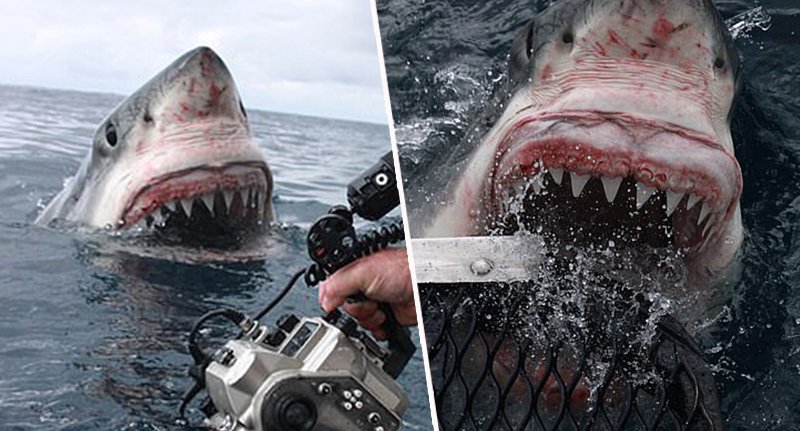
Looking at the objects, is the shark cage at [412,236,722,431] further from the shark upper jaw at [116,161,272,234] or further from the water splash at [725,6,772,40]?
the shark upper jaw at [116,161,272,234]

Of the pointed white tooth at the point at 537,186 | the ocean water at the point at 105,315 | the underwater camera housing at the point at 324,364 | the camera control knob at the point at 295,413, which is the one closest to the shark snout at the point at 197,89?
the ocean water at the point at 105,315

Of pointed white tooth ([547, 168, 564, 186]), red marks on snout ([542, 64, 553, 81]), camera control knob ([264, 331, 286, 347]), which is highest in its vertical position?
red marks on snout ([542, 64, 553, 81])

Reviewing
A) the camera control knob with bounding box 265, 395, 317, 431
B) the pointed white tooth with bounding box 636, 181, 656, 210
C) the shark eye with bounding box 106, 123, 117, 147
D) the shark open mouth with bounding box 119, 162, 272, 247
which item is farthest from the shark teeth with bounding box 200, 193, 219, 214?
the pointed white tooth with bounding box 636, 181, 656, 210

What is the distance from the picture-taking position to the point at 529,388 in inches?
38.5

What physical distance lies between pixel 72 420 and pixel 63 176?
2.54m

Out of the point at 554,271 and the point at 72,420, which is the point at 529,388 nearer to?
the point at 554,271

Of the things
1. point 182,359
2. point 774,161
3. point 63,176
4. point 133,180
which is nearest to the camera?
point 774,161

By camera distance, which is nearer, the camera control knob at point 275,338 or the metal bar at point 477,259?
the metal bar at point 477,259

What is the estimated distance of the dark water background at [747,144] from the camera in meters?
0.96

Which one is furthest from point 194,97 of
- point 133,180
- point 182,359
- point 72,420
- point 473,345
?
point 473,345

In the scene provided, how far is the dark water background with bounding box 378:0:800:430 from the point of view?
96 cm

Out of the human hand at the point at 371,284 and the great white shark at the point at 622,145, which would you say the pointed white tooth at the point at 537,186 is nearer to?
the great white shark at the point at 622,145

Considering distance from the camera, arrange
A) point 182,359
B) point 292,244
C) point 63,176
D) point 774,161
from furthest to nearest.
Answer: point 63,176 → point 292,244 → point 182,359 → point 774,161

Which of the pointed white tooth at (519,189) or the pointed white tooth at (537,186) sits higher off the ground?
the pointed white tooth at (537,186)
